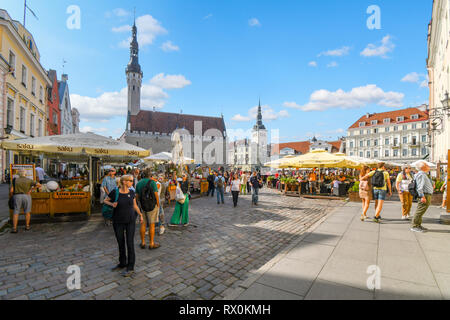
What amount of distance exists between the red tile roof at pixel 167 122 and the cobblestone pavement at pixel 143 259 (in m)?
54.9

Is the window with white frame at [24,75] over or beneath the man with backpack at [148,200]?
over

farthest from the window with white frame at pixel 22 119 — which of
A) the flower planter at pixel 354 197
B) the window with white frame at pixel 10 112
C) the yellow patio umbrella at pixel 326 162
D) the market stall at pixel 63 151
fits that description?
the flower planter at pixel 354 197

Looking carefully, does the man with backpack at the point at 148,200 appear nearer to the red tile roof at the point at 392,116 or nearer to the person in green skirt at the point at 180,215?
the person in green skirt at the point at 180,215

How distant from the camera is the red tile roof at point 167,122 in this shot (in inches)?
2298

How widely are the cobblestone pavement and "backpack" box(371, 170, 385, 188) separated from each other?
2494mm

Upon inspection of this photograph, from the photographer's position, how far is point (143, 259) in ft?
14.5

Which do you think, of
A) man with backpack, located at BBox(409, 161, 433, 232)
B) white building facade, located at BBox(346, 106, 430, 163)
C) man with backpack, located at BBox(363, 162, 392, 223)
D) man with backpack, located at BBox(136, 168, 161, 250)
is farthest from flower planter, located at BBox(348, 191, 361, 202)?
white building facade, located at BBox(346, 106, 430, 163)

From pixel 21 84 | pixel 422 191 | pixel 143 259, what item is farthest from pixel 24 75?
pixel 422 191

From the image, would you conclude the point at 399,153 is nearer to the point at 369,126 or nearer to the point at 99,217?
the point at 369,126

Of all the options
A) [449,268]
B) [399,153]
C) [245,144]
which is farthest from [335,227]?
[245,144]

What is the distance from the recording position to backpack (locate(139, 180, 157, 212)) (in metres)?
4.98

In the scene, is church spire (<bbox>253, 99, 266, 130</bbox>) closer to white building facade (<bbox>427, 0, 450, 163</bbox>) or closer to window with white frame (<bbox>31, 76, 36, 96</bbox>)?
white building facade (<bbox>427, 0, 450, 163</bbox>)
